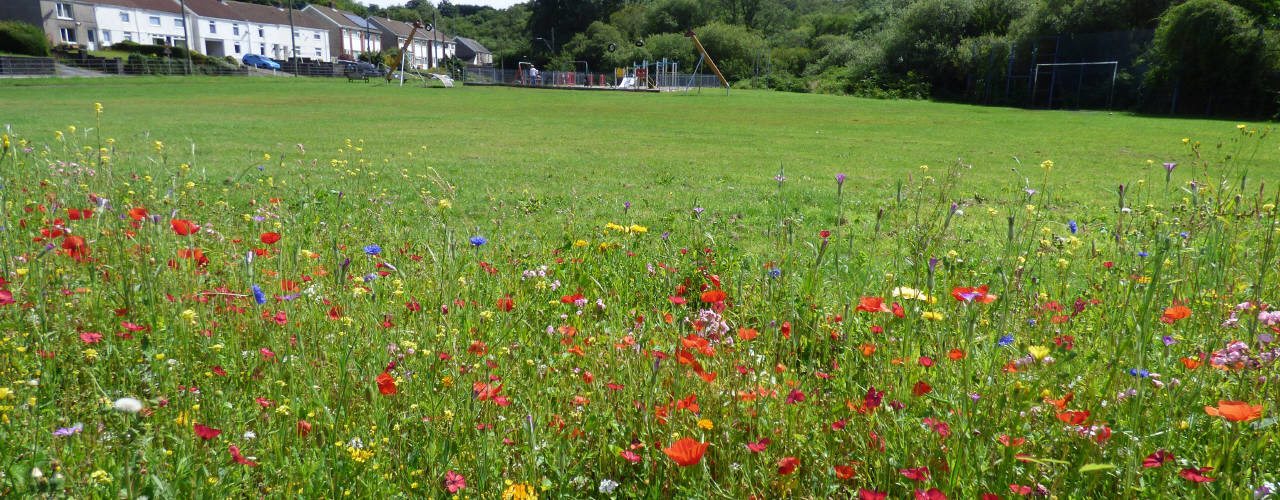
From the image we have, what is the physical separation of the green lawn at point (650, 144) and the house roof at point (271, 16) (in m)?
62.4

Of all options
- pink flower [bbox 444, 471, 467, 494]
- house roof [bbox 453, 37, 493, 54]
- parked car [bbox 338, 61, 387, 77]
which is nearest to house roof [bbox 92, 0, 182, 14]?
parked car [bbox 338, 61, 387, 77]

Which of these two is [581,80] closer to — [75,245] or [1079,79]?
[1079,79]

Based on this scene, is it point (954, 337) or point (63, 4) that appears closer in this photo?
point (954, 337)

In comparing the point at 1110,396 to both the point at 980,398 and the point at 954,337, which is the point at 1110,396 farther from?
the point at 954,337

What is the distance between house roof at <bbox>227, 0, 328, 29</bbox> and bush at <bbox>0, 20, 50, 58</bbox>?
2876 centimetres

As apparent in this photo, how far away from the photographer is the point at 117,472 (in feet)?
5.44

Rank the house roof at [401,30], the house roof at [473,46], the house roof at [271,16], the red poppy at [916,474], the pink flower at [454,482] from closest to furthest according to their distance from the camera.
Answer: the red poppy at [916,474] → the pink flower at [454,482] → the house roof at [271,16] → the house roof at [401,30] → the house roof at [473,46]

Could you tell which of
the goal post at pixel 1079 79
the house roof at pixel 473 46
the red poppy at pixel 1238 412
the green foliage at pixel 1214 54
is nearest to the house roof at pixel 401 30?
the house roof at pixel 473 46

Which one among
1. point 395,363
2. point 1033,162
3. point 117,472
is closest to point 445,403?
point 395,363

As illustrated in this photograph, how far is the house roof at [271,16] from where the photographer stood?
7769 cm

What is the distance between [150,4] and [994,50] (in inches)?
2754

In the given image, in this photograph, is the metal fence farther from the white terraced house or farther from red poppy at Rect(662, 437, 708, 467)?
red poppy at Rect(662, 437, 708, 467)

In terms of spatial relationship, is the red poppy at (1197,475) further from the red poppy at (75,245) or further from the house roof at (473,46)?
the house roof at (473,46)

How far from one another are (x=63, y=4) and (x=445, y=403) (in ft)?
255
